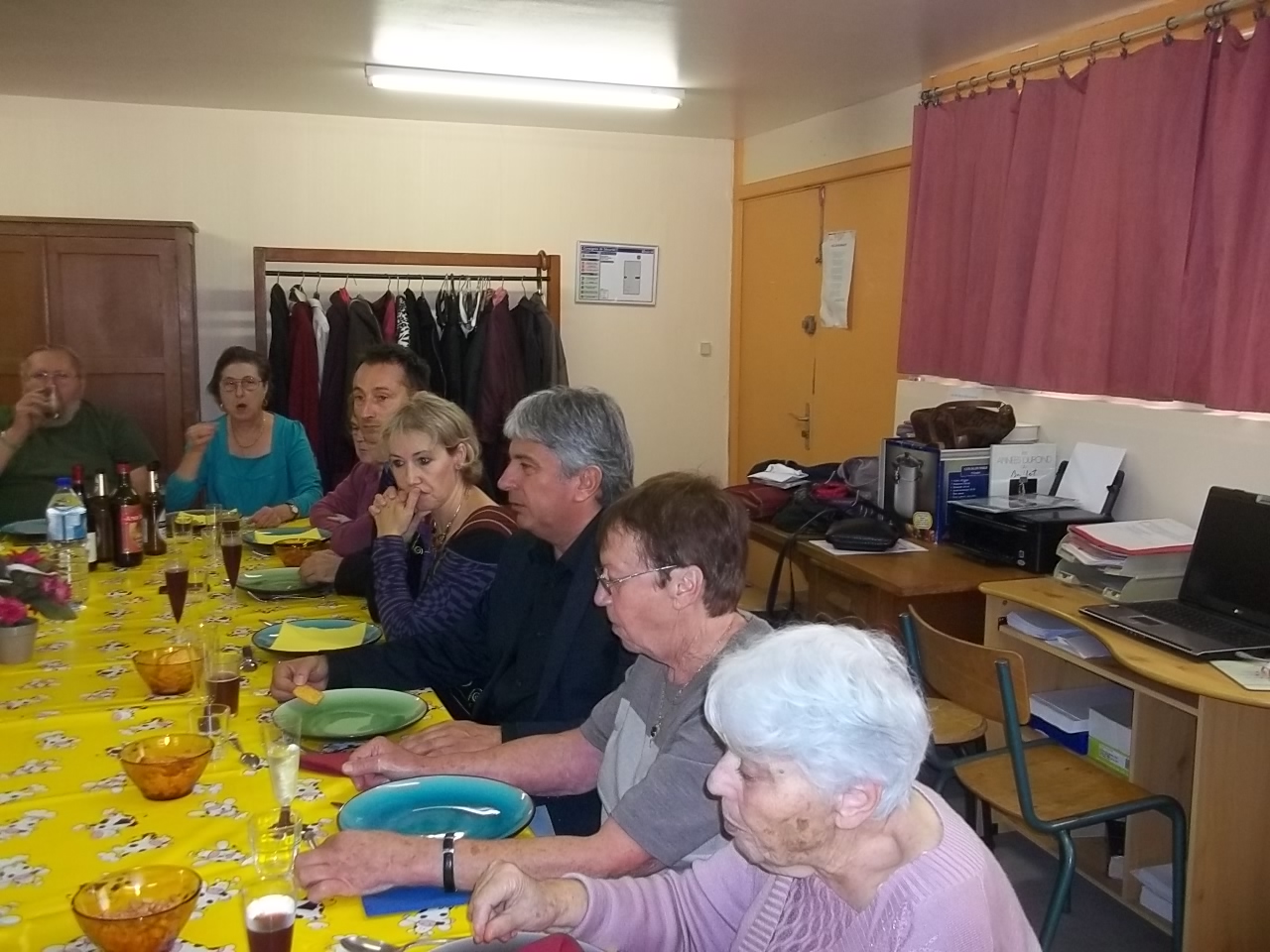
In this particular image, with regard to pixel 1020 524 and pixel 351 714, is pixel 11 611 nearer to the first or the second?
pixel 351 714

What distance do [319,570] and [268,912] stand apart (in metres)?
1.68

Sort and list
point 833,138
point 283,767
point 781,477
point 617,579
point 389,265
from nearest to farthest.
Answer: point 283,767
point 617,579
point 781,477
point 833,138
point 389,265

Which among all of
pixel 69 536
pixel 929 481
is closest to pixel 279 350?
pixel 69 536

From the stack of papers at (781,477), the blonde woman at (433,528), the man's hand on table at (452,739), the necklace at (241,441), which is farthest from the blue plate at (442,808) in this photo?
the necklace at (241,441)

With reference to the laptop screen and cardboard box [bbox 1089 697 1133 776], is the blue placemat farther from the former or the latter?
the laptop screen

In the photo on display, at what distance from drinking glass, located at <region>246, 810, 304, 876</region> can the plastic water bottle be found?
151cm

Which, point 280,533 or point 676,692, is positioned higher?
point 676,692

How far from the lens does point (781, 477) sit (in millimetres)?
4070

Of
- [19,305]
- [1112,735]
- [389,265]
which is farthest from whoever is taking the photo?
[389,265]

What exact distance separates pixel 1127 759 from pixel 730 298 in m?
3.75

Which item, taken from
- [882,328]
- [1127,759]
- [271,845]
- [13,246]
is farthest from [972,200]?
[13,246]

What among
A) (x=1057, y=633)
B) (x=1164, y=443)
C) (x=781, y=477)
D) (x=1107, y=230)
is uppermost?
(x=1107, y=230)

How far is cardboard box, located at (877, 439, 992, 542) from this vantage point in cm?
343

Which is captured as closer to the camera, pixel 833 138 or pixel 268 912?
pixel 268 912
